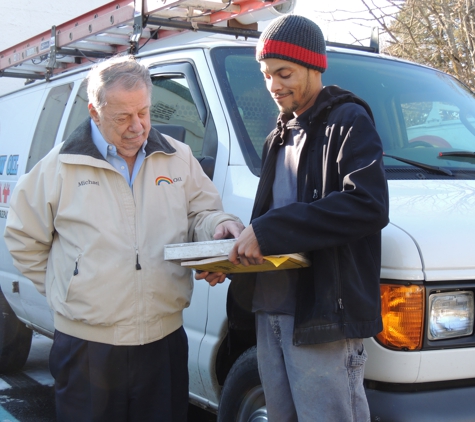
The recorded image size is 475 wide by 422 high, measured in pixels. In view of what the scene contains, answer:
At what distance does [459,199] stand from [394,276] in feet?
1.83

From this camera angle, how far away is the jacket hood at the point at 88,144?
8.47 ft

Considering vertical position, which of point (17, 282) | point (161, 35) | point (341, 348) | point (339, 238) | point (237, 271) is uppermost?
point (161, 35)

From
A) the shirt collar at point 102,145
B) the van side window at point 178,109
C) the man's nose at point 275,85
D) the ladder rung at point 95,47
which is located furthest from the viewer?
the ladder rung at point 95,47

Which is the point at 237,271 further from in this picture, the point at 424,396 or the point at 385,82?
the point at 385,82

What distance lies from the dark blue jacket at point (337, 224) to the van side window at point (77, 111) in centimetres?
253

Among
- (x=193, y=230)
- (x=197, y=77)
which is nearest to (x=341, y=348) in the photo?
(x=193, y=230)

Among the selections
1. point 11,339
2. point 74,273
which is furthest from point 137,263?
point 11,339

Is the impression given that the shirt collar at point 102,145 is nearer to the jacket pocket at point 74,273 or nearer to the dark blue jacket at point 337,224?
the jacket pocket at point 74,273

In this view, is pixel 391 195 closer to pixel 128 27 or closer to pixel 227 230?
pixel 227 230

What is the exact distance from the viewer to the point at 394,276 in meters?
2.37

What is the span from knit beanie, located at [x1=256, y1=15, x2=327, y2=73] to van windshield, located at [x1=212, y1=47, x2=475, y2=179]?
881mm

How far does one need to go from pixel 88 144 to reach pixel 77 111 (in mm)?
1961

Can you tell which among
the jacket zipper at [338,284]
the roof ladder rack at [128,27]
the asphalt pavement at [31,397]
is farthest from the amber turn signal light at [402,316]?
the asphalt pavement at [31,397]

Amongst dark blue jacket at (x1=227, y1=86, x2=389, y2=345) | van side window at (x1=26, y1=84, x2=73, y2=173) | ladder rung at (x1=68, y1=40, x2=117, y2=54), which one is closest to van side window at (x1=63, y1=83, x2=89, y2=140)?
van side window at (x1=26, y1=84, x2=73, y2=173)
